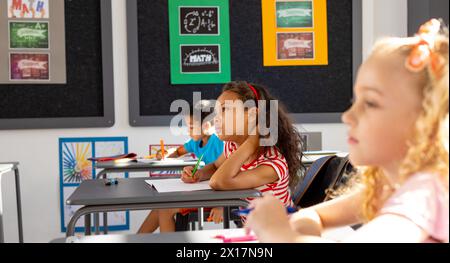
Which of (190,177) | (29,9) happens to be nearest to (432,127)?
(190,177)

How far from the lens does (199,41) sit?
153 inches

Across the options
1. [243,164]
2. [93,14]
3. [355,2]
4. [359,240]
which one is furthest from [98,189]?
[355,2]

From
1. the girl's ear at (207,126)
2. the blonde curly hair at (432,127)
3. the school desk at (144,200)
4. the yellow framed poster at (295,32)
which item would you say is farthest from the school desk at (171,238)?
the yellow framed poster at (295,32)

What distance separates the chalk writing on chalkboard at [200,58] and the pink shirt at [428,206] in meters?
3.42

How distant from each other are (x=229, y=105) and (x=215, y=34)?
1.96 metres

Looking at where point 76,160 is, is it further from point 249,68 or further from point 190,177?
point 190,177

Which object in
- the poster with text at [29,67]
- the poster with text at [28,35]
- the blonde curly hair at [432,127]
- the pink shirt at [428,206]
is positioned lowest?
the pink shirt at [428,206]

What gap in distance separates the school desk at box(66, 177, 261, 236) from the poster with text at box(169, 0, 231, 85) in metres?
2.19

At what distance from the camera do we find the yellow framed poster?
397 cm

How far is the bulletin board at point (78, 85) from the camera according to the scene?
3.76m

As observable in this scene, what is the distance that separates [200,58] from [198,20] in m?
0.27

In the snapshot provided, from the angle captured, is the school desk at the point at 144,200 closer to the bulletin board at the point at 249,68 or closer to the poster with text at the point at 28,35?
the bulletin board at the point at 249,68

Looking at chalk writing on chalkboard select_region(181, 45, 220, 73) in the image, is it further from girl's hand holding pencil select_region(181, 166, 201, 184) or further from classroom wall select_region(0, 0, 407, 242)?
girl's hand holding pencil select_region(181, 166, 201, 184)
